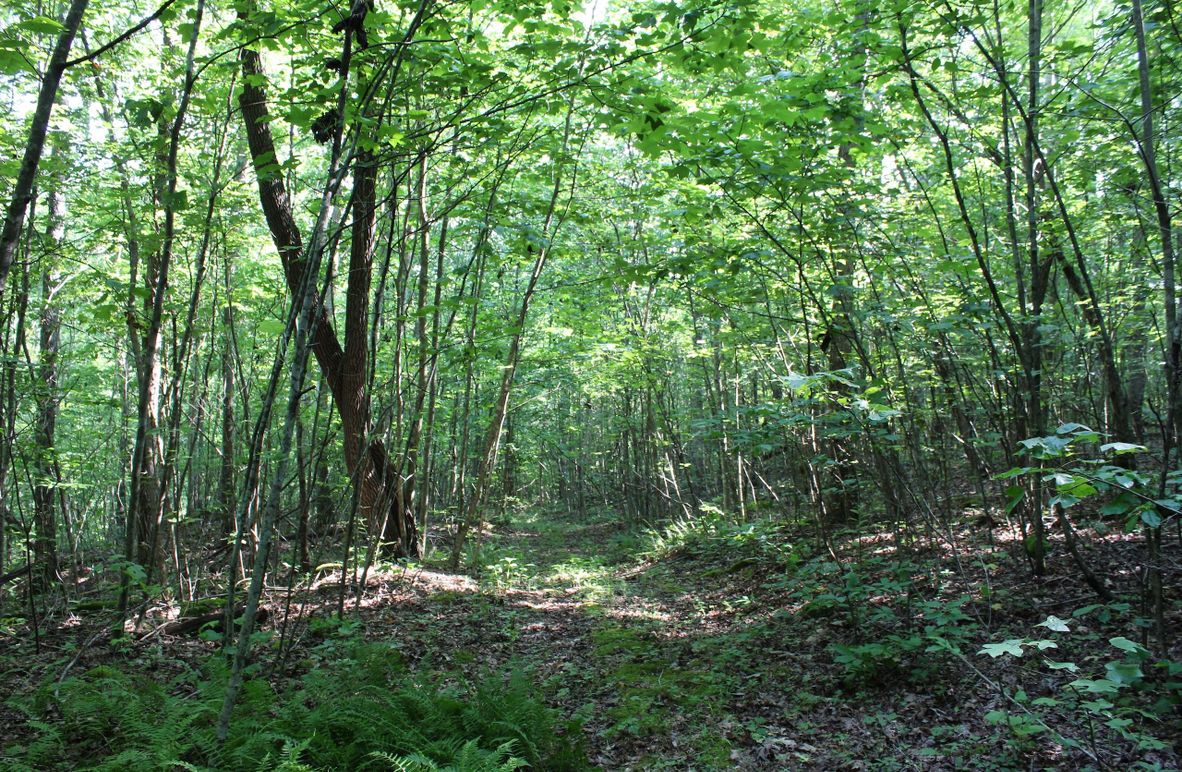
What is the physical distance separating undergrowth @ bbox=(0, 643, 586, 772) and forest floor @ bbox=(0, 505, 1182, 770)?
1.23ft

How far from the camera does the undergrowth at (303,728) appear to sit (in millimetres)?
3203

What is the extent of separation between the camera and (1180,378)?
3248 millimetres

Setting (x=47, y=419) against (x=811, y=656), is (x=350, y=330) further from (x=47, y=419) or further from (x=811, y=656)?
(x=811, y=656)

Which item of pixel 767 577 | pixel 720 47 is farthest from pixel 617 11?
pixel 767 577

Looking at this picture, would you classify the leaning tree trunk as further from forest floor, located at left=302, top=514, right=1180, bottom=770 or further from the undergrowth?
the undergrowth

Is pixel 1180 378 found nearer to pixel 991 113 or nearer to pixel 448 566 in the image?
pixel 991 113

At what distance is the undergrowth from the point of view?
10.5 feet

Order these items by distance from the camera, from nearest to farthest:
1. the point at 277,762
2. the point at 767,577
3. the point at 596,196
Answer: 1. the point at 277,762
2. the point at 767,577
3. the point at 596,196

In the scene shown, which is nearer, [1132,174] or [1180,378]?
[1180,378]

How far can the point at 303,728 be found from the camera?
11.8 ft

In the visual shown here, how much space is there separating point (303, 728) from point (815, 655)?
3.82 metres

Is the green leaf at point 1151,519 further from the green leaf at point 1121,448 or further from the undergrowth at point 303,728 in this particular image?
the undergrowth at point 303,728

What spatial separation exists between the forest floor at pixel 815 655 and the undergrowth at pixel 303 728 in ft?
1.23

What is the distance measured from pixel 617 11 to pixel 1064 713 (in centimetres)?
1038
